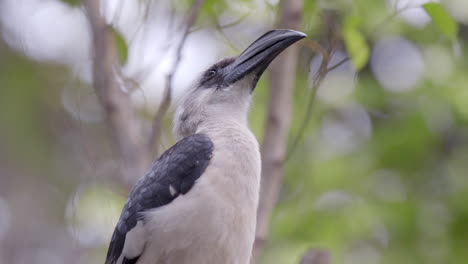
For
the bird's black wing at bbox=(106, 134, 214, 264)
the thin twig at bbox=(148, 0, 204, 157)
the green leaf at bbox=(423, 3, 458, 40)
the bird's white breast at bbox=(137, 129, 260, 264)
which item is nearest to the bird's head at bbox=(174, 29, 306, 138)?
the thin twig at bbox=(148, 0, 204, 157)

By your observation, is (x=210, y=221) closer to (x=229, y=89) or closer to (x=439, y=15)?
(x=229, y=89)

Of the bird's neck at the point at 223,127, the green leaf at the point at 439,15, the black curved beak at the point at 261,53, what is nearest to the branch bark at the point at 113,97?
the bird's neck at the point at 223,127

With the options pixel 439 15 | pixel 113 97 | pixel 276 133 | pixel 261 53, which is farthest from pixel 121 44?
pixel 439 15

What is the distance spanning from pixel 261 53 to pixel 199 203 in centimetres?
107

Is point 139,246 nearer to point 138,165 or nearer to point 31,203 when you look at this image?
point 138,165

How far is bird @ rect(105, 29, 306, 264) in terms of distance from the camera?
3.25 m

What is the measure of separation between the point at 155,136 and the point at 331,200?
230 centimetres

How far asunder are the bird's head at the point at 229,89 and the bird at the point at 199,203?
0.22 feet

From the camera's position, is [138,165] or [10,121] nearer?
[138,165]

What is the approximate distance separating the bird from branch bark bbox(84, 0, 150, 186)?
0.58 m

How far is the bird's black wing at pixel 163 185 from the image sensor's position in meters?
3.40

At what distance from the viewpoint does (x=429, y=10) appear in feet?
12.4

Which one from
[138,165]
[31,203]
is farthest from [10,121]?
[138,165]

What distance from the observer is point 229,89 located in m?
4.12
